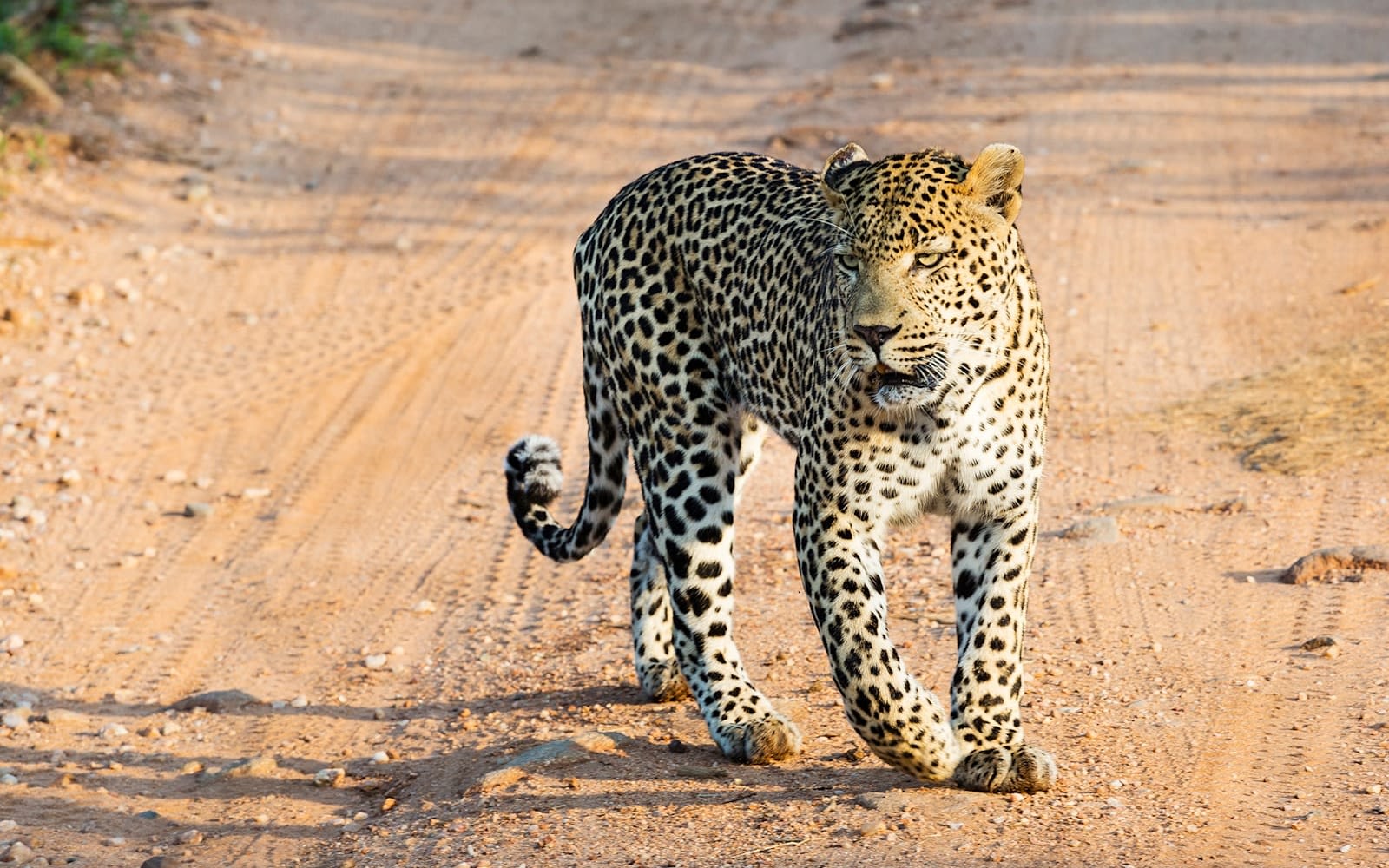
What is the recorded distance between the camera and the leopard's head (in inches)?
212

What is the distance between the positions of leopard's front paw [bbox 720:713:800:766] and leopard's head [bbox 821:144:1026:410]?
1.48 metres

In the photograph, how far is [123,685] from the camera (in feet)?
27.8

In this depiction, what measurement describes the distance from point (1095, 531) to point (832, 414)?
316 centimetres

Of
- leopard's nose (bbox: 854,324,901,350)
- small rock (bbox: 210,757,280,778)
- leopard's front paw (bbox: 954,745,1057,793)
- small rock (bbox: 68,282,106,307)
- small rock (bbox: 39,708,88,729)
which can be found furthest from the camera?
small rock (bbox: 68,282,106,307)

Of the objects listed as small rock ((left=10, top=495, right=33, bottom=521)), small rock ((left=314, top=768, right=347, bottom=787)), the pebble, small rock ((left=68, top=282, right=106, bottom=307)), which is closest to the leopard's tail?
small rock ((left=314, top=768, right=347, bottom=787))

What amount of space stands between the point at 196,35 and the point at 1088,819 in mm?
14801

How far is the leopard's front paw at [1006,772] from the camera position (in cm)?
588

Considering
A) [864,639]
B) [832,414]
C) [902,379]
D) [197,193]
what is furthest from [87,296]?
[902,379]

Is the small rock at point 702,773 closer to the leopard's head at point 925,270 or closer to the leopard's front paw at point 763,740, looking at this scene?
the leopard's front paw at point 763,740

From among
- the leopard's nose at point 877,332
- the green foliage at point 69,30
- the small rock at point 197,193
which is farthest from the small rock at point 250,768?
the green foliage at point 69,30

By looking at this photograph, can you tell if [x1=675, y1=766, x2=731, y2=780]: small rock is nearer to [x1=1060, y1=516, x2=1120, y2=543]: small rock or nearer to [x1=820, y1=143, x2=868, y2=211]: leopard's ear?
[x1=820, y1=143, x2=868, y2=211]: leopard's ear

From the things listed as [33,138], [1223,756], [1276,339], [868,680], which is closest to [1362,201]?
[1276,339]

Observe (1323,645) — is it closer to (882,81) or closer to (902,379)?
(902,379)

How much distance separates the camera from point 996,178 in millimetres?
5527
